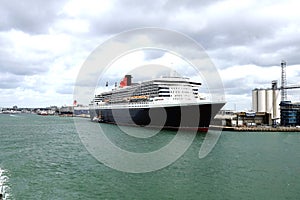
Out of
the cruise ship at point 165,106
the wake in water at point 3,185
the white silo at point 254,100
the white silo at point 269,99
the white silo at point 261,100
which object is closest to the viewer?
the wake in water at point 3,185

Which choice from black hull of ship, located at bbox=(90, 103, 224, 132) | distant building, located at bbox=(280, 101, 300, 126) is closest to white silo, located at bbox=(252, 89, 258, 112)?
distant building, located at bbox=(280, 101, 300, 126)

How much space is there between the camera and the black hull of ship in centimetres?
3959

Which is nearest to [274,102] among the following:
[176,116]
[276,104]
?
[276,104]

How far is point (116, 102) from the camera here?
66.5 metres

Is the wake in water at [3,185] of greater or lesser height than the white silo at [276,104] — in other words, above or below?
below

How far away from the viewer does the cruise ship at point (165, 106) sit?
4009cm

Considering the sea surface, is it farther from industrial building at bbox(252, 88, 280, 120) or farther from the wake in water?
industrial building at bbox(252, 88, 280, 120)

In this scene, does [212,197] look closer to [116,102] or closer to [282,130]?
[282,130]

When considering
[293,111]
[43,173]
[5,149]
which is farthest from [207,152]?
[293,111]

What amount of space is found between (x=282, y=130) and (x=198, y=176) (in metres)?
46.6

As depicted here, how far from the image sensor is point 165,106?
43.2 m

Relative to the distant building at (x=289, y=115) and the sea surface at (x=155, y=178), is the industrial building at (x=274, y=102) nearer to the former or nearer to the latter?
the distant building at (x=289, y=115)

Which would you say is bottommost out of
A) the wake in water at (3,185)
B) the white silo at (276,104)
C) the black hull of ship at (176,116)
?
the wake in water at (3,185)

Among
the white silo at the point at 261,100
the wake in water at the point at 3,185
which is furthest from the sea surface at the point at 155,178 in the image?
the white silo at the point at 261,100
